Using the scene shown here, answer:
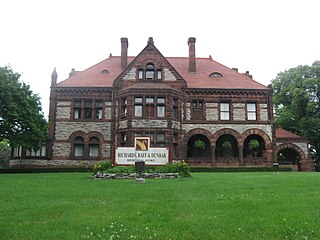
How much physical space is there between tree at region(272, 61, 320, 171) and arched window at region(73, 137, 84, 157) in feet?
85.7

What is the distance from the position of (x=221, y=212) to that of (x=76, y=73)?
31852mm

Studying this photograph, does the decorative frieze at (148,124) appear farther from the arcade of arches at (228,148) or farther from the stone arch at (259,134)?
the stone arch at (259,134)

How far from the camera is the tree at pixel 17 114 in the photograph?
26.9 meters

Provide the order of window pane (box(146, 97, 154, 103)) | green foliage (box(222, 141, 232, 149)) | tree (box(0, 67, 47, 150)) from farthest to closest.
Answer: green foliage (box(222, 141, 232, 149)) → window pane (box(146, 97, 154, 103)) → tree (box(0, 67, 47, 150))

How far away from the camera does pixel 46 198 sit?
10109 millimetres

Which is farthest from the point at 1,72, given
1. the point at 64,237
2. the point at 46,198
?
the point at 64,237

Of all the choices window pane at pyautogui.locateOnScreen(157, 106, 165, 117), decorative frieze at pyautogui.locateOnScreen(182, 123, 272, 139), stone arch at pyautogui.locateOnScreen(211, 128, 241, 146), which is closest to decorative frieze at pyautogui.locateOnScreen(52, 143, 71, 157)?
window pane at pyautogui.locateOnScreen(157, 106, 165, 117)

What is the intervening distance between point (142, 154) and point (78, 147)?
1331cm

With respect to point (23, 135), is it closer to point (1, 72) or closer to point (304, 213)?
point (1, 72)

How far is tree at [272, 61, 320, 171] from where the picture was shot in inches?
1713

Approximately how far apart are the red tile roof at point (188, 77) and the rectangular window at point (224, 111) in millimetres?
1719

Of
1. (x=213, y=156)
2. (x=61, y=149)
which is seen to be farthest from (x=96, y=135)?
(x=213, y=156)

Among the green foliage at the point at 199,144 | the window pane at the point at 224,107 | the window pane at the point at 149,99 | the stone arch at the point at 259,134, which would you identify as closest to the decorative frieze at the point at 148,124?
the window pane at the point at 149,99

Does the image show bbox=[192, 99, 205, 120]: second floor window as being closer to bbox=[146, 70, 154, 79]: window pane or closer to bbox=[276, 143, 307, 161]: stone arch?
bbox=[146, 70, 154, 79]: window pane
